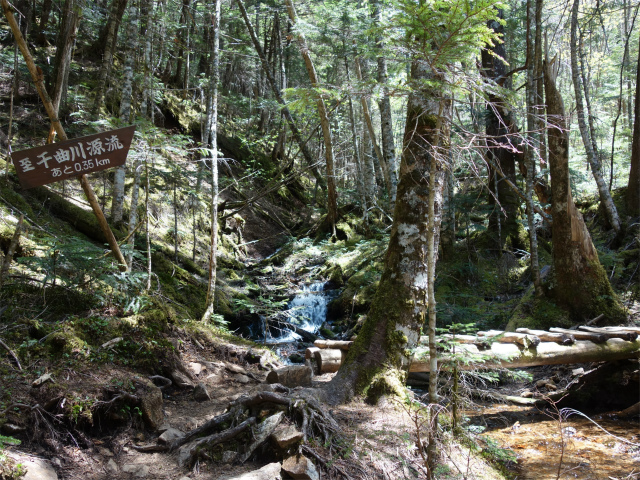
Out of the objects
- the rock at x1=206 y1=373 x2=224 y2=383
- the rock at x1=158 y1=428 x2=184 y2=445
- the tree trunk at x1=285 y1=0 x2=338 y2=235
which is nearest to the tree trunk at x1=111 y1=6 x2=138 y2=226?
the tree trunk at x1=285 y1=0 x2=338 y2=235

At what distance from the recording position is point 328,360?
6.12 metres

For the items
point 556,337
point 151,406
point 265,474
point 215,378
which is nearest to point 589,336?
point 556,337

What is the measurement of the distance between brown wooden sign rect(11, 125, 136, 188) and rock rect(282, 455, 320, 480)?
318 cm

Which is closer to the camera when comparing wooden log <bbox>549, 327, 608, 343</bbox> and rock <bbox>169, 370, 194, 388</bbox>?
rock <bbox>169, 370, 194, 388</bbox>

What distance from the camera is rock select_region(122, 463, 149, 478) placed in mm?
3379

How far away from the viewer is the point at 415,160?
4.56 metres

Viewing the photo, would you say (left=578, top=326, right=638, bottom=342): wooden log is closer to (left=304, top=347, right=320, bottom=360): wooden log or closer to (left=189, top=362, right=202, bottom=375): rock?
(left=304, top=347, right=320, bottom=360): wooden log

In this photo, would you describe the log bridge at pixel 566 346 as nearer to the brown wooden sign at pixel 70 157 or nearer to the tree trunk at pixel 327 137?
the brown wooden sign at pixel 70 157

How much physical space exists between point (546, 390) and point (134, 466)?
20.1 feet

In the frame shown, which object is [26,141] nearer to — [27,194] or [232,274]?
[27,194]

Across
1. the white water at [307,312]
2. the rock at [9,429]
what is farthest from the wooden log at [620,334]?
the rock at [9,429]

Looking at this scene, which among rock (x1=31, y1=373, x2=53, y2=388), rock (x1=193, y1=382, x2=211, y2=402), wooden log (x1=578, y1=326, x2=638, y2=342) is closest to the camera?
rock (x1=31, y1=373, x2=53, y2=388)

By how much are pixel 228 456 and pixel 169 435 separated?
0.80 meters

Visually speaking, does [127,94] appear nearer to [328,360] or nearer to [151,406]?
[151,406]
